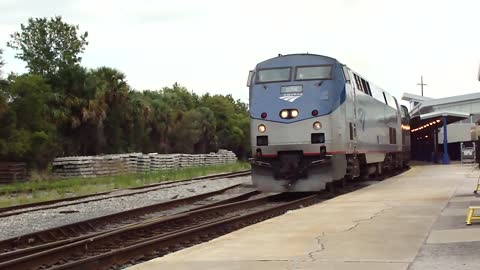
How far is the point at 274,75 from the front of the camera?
18.2m

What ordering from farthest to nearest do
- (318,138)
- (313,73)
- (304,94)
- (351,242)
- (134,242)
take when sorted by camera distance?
(313,73) < (304,94) < (318,138) < (134,242) < (351,242)

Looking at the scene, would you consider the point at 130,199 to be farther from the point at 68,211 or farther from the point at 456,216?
the point at 456,216

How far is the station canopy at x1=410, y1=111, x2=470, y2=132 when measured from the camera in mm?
39438

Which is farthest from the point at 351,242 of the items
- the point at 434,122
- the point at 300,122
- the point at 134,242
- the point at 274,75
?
the point at 434,122

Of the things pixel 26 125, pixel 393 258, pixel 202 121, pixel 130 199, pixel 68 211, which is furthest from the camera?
pixel 202 121

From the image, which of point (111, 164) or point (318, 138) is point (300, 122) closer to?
point (318, 138)

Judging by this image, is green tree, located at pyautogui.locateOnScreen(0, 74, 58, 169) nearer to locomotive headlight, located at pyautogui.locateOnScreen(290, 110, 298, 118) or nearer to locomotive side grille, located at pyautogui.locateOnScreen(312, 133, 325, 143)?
locomotive headlight, located at pyautogui.locateOnScreen(290, 110, 298, 118)

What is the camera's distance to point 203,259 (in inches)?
316

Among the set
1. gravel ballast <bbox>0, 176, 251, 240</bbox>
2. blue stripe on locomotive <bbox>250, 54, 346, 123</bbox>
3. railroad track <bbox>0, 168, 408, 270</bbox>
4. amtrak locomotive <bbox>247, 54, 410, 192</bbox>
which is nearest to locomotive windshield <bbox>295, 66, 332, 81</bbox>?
amtrak locomotive <bbox>247, 54, 410, 192</bbox>

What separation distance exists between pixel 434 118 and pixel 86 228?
32652 millimetres

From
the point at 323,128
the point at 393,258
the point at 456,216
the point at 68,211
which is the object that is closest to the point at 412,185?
the point at 323,128

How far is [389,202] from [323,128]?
3.19 metres

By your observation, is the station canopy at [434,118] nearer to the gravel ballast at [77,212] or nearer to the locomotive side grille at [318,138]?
the gravel ballast at [77,212]

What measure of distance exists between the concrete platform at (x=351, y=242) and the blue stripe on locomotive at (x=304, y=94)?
3982 mm
